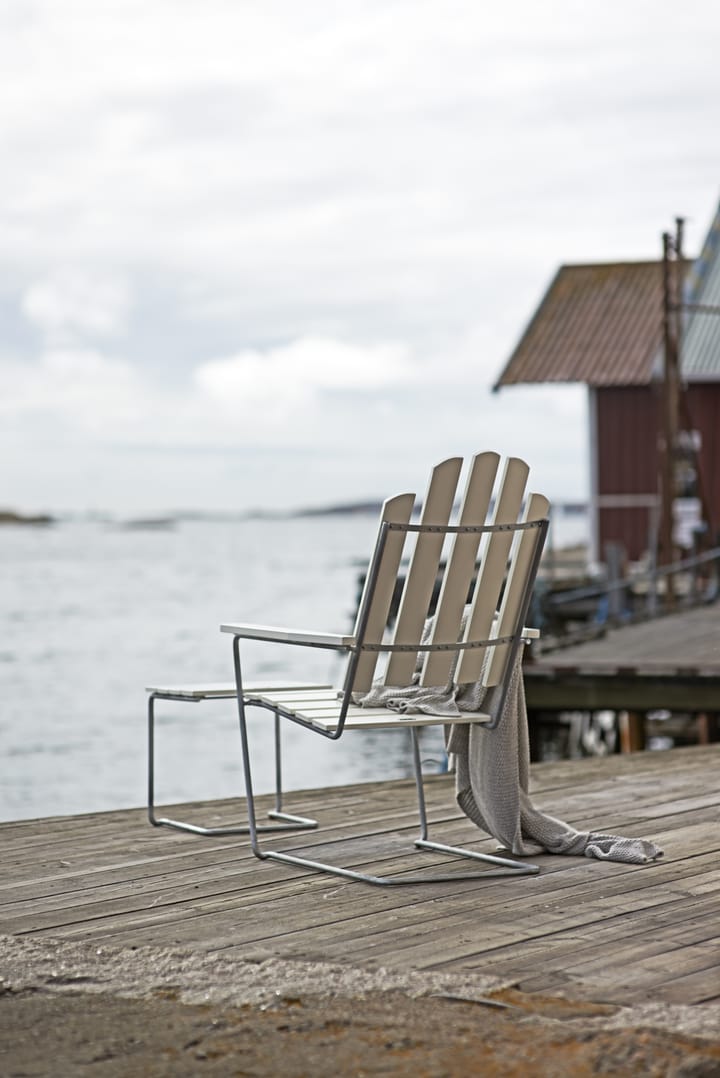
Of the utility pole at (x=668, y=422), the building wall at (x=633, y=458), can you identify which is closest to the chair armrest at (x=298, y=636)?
the utility pole at (x=668, y=422)

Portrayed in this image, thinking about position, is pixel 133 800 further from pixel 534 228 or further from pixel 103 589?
pixel 103 589

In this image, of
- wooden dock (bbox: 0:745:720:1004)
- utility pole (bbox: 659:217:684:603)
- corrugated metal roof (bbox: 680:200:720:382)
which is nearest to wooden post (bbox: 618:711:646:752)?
wooden dock (bbox: 0:745:720:1004)

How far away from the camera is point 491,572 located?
430 centimetres

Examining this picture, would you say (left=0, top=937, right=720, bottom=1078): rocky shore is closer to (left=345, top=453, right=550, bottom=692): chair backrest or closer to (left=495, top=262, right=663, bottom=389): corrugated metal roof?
(left=345, top=453, right=550, bottom=692): chair backrest

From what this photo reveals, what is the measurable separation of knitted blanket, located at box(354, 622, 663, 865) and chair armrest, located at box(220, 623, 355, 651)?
1.02 feet

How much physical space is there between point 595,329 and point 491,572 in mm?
17033

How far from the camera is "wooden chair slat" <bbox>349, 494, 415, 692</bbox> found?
403cm

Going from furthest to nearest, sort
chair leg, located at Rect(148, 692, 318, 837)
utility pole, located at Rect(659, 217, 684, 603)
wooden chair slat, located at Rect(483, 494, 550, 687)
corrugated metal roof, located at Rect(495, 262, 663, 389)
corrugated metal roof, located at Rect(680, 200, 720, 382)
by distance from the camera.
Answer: corrugated metal roof, located at Rect(495, 262, 663, 389) < corrugated metal roof, located at Rect(680, 200, 720, 382) < utility pole, located at Rect(659, 217, 684, 603) < chair leg, located at Rect(148, 692, 318, 837) < wooden chair slat, located at Rect(483, 494, 550, 687)

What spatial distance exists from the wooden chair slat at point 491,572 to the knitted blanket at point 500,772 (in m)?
0.08

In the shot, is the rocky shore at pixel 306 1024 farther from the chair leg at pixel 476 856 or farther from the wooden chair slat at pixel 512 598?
the wooden chair slat at pixel 512 598

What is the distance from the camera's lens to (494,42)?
17203mm

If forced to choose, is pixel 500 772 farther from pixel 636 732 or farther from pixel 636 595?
pixel 636 595

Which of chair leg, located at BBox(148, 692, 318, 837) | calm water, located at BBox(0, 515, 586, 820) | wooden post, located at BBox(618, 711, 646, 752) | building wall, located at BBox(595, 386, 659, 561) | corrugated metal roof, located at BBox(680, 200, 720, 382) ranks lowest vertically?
calm water, located at BBox(0, 515, 586, 820)

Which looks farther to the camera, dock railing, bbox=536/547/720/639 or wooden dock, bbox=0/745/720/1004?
dock railing, bbox=536/547/720/639
